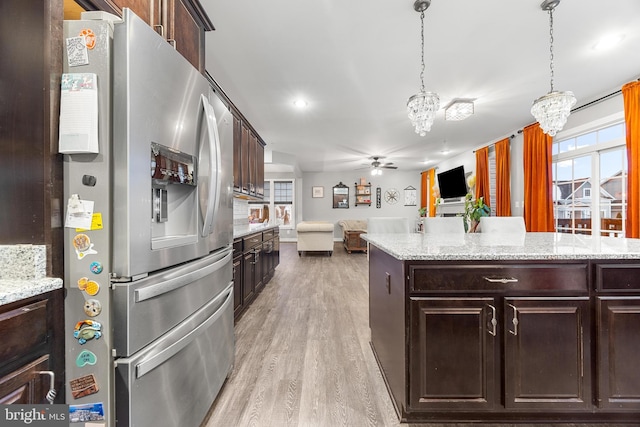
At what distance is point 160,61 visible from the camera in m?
1.07

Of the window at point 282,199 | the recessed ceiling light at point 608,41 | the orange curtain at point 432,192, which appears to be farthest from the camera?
the window at point 282,199

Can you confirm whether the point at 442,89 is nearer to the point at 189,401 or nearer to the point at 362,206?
the point at 189,401

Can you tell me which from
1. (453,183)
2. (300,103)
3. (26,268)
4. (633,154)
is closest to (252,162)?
(300,103)

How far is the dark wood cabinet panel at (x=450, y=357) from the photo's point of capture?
137cm

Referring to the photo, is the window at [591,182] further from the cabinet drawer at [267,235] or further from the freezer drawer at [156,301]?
the freezer drawer at [156,301]

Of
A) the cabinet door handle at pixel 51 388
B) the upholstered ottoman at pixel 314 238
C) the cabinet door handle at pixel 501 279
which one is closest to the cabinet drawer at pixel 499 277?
the cabinet door handle at pixel 501 279

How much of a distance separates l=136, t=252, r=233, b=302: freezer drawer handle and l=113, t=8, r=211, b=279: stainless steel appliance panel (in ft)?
0.22

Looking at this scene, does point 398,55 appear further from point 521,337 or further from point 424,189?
point 424,189

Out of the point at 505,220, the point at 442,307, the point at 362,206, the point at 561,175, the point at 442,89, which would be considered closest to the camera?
the point at 442,307

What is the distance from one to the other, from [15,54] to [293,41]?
2.10m

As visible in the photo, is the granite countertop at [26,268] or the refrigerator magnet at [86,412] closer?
the granite countertop at [26,268]

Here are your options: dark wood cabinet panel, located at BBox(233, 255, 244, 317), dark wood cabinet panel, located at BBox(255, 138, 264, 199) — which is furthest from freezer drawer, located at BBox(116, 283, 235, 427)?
dark wood cabinet panel, located at BBox(255, 138, 264, 199)

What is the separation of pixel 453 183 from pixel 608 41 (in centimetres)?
489

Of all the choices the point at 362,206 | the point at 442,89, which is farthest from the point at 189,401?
the point at 362,206
